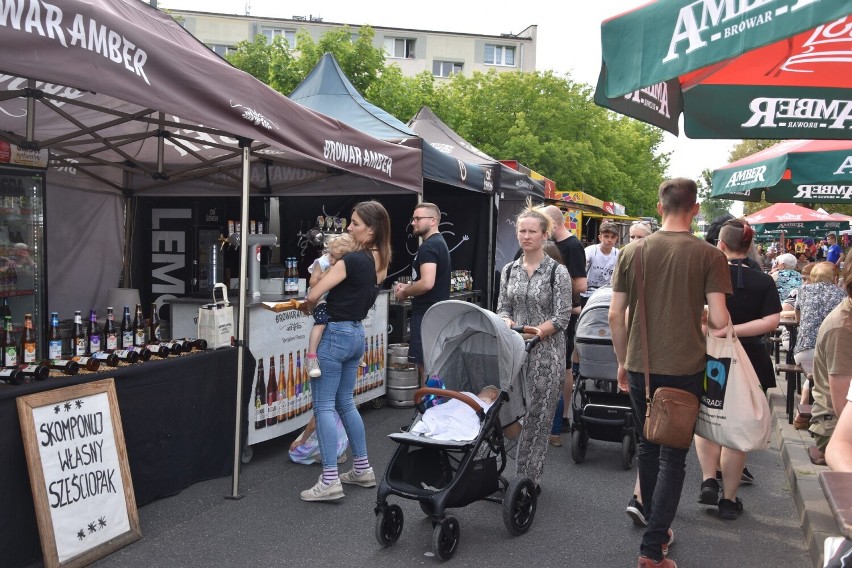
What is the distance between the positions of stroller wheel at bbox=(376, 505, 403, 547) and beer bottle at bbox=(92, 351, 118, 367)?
1.77m

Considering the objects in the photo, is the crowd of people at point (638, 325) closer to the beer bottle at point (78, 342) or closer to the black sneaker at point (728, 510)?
the black sneaker at point (728, 510)

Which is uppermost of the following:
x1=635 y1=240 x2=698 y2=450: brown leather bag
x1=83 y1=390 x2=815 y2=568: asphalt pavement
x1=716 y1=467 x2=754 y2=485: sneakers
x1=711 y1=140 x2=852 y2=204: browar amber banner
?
x1=711 y1=140 x2=852 y2=204: browar amber banner

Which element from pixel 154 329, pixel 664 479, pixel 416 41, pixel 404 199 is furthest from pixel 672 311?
pixel 416 41

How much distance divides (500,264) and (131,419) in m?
8.94

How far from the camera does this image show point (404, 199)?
1005 centimetres

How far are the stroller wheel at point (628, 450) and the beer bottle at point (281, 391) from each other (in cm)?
260

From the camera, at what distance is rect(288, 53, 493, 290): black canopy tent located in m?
8.31

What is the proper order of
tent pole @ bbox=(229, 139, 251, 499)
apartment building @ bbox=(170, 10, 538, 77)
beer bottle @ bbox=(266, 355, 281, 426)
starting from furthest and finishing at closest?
1. apartment building @ bbox=(170, 10, 538, 77)
2. beer bottle @ bbox=(266, 355, 281, 426)
3. tent pole @ bbox=(229, 139, 251, 499)

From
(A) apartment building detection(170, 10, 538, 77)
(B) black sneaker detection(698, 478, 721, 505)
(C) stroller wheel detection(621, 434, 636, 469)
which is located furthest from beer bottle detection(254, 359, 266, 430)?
(A) apartment building detection(170, 10, 538, 77)

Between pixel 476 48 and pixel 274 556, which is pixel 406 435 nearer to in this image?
pixel 274 556

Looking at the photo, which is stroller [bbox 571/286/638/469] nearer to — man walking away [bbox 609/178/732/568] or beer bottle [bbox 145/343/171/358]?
man walking away [bbox 609/178/732/568]

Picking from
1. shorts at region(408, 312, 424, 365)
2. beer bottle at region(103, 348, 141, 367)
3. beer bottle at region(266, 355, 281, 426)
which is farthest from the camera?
shorts at region(408, 312, 424, 365)

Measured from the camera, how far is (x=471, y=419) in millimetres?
4230

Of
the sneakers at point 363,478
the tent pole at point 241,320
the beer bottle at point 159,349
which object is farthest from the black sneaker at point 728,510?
the beer bottle at point 159,349
